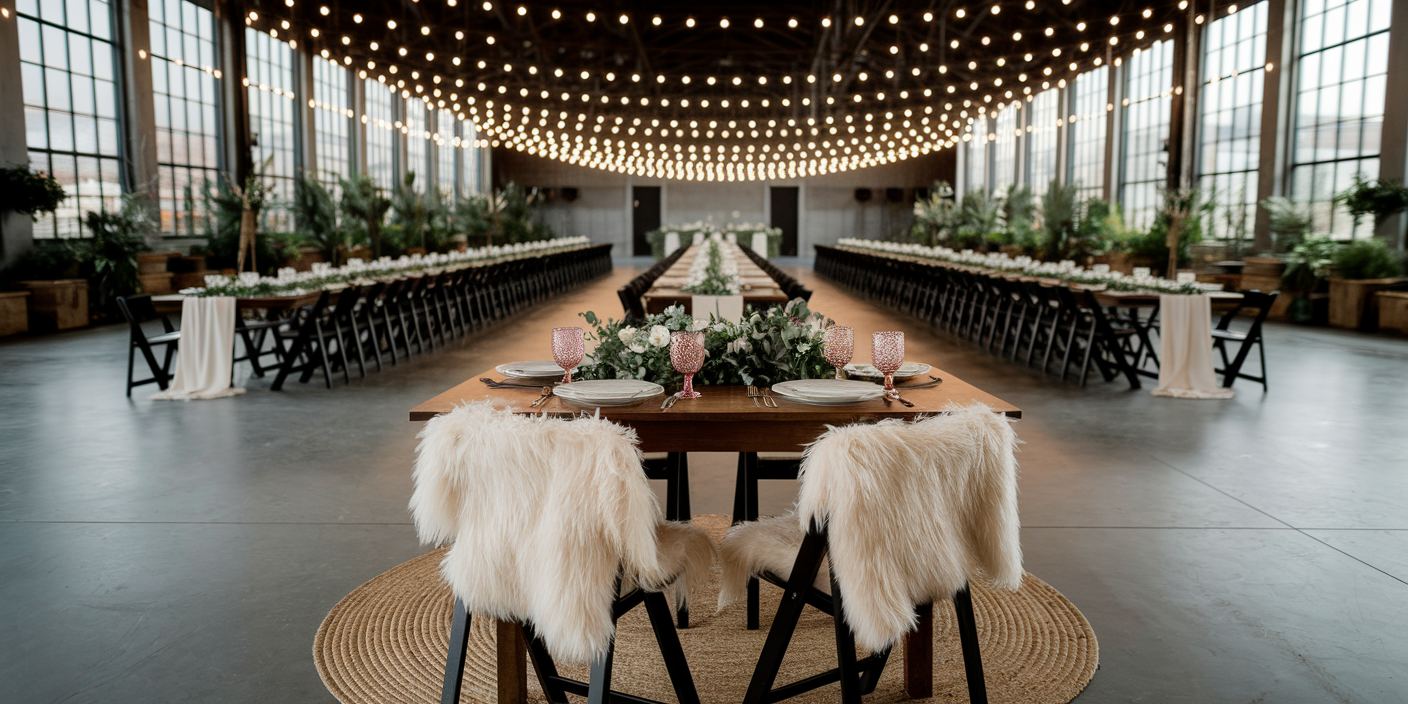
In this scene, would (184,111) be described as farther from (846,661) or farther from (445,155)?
(846,661)

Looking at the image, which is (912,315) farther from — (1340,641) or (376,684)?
(376,684)

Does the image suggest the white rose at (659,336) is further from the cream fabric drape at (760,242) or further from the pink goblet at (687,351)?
the cream fabric drape at (760,242)

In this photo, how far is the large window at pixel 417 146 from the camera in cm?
2232

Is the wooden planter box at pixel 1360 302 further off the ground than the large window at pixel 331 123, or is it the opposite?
the large window at pixel 331 123

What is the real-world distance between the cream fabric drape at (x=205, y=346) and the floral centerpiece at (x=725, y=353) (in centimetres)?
442

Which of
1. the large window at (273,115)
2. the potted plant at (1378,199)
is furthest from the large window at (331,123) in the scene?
the potted plant at (1378,199)

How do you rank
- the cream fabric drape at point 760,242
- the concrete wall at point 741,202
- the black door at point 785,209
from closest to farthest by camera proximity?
the cream fabric drape at point 760,242
the concrete wall at point 741,202
the black door at point 785,209

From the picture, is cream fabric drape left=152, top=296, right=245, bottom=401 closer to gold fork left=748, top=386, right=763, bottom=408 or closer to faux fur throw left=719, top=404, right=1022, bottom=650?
gold fork left=748, top=386, right=763, bottom=408

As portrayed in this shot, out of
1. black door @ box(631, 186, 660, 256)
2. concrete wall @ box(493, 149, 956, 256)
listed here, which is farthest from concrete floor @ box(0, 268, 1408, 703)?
black door @ box(631, 186, 660, 256)

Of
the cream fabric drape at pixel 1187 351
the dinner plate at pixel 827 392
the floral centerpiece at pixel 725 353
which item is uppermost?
the floral centerpiece at pixel 725 353

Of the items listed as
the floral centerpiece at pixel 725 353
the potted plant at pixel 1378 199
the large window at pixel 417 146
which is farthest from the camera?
the large window at pixel 417 146

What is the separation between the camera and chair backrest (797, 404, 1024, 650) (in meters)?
1.80

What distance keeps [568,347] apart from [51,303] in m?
9.99

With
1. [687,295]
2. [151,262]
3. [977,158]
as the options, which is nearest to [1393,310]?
[687,295]
